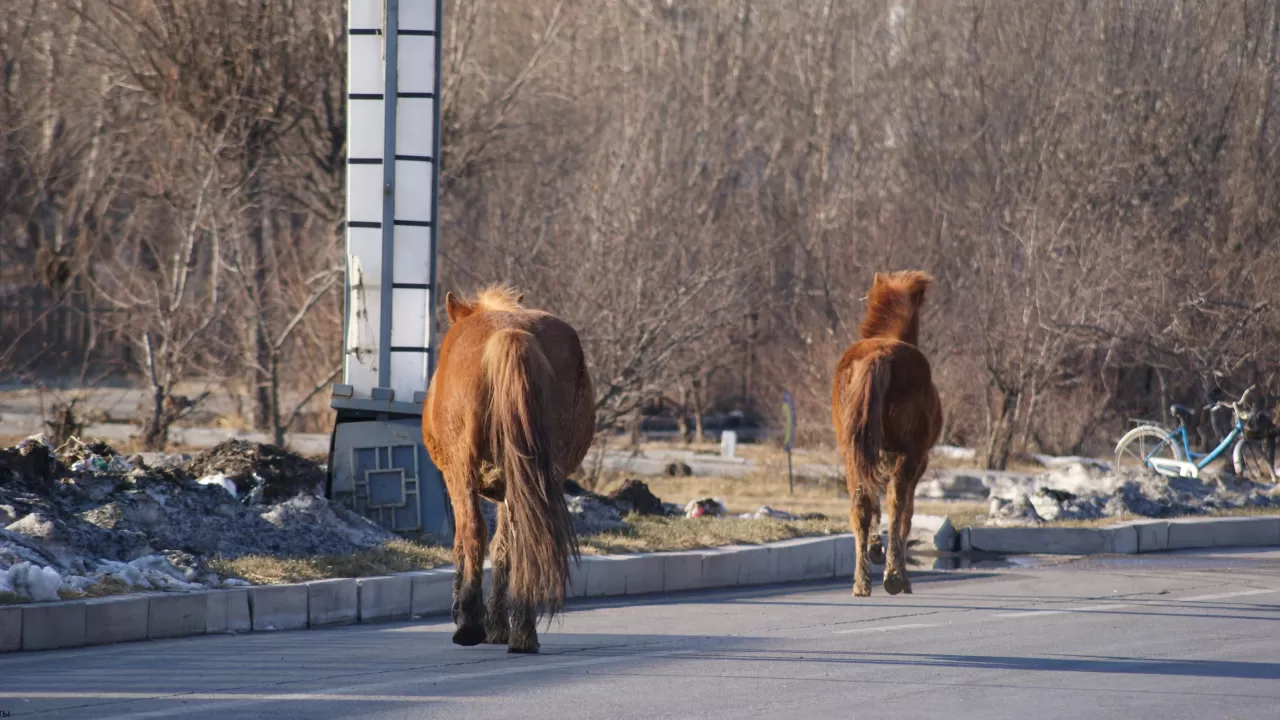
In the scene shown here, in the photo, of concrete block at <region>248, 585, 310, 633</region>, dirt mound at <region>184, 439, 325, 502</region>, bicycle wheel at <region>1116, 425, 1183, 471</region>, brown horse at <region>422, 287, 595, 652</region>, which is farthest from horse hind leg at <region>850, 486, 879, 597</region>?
bicycle wheel at <region>1116, 425, 1183, 471</region>

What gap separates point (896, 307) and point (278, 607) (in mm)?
4878

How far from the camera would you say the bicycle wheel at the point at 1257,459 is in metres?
20.1

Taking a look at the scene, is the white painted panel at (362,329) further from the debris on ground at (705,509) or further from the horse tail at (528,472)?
the horse tail at (528,472)

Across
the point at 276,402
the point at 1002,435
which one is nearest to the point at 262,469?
the point at 276,402

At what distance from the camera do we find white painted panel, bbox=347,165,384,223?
12219 mm

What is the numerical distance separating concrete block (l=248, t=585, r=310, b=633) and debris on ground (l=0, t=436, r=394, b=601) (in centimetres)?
36

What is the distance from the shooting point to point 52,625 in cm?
786

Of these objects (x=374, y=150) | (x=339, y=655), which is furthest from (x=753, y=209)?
(x=339, y=655)

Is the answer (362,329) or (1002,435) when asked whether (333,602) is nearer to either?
(362,329)

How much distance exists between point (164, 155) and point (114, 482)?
44.0 feet

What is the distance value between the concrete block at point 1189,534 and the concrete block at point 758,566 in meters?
5.49

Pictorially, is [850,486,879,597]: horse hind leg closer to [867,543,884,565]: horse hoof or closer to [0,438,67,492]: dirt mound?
[867,543,884,565]: horse hoof

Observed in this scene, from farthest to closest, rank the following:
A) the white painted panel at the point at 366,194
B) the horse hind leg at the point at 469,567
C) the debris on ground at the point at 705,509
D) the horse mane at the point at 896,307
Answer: the debris on ground at the point at 705,509 → the white painted panel at the point at 366,194 → the horse mane at the point at 896,307 → the horse hind leg at the point at 469,567

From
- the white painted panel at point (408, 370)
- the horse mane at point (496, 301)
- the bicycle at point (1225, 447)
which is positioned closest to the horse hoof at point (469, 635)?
the horse mane at point (496, 301)
